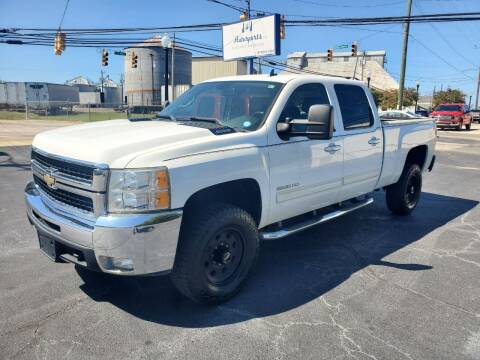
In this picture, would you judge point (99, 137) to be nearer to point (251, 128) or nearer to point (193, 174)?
point (193, 174)

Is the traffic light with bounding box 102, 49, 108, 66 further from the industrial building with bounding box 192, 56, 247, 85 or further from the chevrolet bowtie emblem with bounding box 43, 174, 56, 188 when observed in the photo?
the industrial building with bounding box 192, 56, 247, 85

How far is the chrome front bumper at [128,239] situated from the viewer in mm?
2859

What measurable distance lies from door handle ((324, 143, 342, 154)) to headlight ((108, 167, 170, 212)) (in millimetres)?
2028

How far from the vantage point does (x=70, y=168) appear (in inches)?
124

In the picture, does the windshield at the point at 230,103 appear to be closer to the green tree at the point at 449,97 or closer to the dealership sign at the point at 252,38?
the dealership sign at the point at 252,38

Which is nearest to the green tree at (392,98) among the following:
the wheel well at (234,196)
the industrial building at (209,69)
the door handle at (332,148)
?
the industrial building at (209,69)

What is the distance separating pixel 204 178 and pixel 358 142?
7.72 feet

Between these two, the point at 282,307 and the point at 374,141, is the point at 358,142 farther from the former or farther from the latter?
the point at 282,307

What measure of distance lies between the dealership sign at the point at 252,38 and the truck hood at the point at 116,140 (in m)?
15.8

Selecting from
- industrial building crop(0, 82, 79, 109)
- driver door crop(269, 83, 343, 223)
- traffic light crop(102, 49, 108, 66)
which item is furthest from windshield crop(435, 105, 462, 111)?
industrial building crop(0, 82, 79, 109)

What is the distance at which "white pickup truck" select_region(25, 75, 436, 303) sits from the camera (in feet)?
9.57

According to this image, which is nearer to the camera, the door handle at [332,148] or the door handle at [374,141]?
the door handle at [332,148]


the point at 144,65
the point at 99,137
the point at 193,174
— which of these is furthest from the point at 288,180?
the point at 144,65

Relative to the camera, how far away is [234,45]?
20969mm
